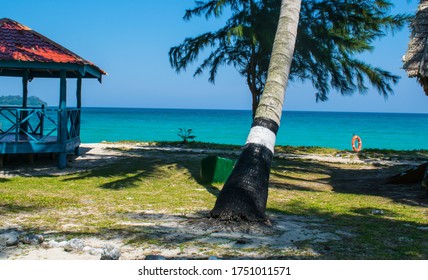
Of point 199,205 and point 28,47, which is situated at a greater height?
point 28,47

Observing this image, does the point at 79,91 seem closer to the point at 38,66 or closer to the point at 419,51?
the point at 38,66

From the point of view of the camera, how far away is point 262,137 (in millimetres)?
7535

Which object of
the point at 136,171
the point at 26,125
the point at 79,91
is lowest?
the point at 136,171

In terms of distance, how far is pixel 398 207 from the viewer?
31.4ft

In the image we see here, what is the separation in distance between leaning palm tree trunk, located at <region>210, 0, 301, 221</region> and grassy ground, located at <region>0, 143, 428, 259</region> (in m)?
0.87

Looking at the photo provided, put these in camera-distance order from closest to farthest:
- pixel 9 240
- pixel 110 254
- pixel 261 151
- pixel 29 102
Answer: pixel 110 254
pixel 9 240
pixel 261 151
pixel 29 102

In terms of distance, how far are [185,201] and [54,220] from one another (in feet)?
8.98

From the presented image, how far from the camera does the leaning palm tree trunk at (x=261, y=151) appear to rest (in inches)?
271

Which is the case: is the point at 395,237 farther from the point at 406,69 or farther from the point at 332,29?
the point at 332,29

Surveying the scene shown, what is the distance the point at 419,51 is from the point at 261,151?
480 centimetres

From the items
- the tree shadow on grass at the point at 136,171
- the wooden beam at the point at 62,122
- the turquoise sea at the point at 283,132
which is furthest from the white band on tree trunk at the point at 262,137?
the turquoise sea at the point at 283,132

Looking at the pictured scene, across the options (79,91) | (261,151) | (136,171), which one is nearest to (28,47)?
(79,91)

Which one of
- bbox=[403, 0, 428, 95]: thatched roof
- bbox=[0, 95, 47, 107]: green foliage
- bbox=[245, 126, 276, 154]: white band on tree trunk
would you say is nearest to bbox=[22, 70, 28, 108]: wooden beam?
bbox=[0, 95, 47, 107]: green foliage

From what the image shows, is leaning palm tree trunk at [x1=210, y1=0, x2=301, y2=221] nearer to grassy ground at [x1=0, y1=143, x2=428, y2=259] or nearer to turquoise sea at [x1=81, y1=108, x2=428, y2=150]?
grassy ground at [x1=0, y1=143, x2=428, y2=259]
